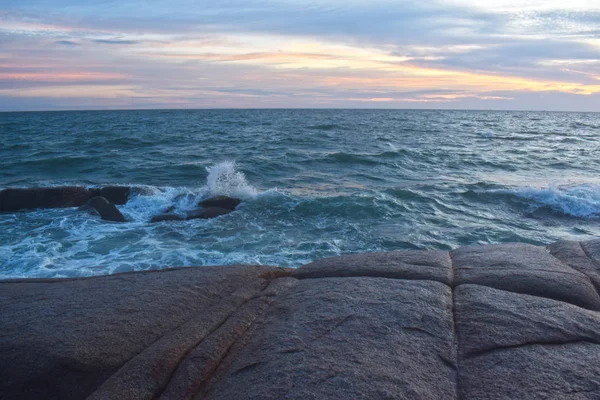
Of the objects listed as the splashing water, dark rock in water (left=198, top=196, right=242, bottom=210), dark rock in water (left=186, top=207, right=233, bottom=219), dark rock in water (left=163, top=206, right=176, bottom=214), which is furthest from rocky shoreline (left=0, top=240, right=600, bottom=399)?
the splashing water

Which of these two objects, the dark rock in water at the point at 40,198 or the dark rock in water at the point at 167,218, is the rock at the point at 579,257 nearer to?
the dark rock in water at the point at 167,218

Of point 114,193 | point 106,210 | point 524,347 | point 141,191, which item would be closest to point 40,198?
point 114,193

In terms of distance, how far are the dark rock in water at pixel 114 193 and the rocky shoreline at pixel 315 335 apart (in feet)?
30.1

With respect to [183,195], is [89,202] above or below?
above

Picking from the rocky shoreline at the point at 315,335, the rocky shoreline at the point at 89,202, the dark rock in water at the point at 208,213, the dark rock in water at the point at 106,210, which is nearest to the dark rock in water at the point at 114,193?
the rocky shoreline at the point at 89,202

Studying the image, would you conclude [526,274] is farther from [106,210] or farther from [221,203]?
[106,210]

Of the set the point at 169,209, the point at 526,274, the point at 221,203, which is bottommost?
the point at 169,209

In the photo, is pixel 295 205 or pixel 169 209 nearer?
pixel 169 209

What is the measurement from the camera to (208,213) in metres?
12.5

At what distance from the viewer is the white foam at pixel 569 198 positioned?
12938 millimetres

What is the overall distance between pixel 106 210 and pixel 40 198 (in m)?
2.40

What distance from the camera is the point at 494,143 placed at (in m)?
31.4

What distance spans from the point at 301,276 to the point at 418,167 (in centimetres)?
1632

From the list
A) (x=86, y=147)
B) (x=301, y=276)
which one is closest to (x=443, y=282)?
(x=301, y=276)
